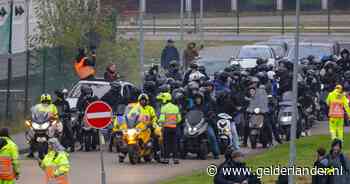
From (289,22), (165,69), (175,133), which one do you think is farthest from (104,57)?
(289,22)

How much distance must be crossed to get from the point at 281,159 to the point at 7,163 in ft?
27.9

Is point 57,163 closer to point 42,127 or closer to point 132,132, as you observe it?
point 132,132

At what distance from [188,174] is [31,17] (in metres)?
18.5

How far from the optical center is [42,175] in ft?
94.5

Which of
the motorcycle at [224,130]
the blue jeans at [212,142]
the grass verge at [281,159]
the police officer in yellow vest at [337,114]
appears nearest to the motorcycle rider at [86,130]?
the blue jeans at [212,142]

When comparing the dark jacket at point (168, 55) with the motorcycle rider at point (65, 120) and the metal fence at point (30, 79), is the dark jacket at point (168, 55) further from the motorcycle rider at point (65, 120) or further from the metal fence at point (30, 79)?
the motorcycle rider at point (65, 120)

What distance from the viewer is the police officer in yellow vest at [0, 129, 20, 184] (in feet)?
80.1

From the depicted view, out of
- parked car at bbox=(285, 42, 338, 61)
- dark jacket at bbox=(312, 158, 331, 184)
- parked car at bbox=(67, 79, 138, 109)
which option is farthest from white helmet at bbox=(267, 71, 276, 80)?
dark jacket at bbox=(312, 158, 331, 184)

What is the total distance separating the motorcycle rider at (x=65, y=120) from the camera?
108 ft

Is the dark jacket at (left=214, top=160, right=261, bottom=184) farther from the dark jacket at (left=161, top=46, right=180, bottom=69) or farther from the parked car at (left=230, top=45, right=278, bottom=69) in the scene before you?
the parked car at (left=230, top=45, right=278, bottom=69)

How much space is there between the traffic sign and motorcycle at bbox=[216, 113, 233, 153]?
5864 millimetres

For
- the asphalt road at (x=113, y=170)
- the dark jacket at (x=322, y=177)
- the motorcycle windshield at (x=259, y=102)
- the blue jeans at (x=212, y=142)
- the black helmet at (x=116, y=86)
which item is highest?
the black helmet at (x=116, y=86)

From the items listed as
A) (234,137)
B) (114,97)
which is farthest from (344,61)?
(234,137)

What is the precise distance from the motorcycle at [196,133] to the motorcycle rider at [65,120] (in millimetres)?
2997
